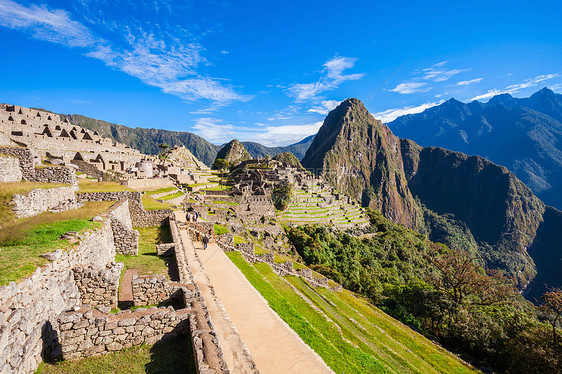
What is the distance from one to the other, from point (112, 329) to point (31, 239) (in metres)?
4.47

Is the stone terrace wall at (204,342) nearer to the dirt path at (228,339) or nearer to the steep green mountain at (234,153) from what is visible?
the dirt path at (228,339)

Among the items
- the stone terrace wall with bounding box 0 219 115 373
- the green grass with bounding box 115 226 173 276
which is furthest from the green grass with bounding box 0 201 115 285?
the green grass with bounding box 115 226 173 276

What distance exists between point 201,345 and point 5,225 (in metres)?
9.55

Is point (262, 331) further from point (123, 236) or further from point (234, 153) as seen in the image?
point (234, 153)

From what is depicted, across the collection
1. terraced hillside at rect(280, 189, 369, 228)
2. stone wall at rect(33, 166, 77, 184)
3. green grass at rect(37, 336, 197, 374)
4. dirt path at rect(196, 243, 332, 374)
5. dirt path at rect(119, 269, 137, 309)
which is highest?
stone wall at rect(33, 166, 77, 184)

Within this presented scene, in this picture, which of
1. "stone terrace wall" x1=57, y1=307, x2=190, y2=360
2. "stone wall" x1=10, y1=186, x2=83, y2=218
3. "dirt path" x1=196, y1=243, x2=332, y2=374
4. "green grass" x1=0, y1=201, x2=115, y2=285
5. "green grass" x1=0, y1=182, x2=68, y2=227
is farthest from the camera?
"stone wall" x1=10, y1=186, x2=83, y2=218

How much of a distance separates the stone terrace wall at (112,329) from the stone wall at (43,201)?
763 cm

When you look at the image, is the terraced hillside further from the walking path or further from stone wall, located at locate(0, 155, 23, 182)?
stone wall, located at locate(0, 155, 23, 182)

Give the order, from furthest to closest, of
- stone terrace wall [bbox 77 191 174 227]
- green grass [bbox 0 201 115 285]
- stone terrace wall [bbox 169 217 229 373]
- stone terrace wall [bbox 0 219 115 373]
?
1. stone terrace wall [bbox 77 191 174 227]
2. green grass [bbox 0 201 115 285]
3. stone terrace wall [bbox 169 217 229 373]
4. stone terrace wall [bbox 0 219 115 373]

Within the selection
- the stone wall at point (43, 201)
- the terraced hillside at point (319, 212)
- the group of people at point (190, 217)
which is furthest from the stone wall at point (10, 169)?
the terraced hillside at point (319, 212)

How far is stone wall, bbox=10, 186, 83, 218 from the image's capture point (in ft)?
33.7

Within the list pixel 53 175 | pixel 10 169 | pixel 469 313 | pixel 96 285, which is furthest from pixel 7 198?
pixel 469 313

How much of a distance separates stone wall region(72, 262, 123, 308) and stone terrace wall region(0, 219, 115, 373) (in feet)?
0.67

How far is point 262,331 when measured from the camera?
400 inches
